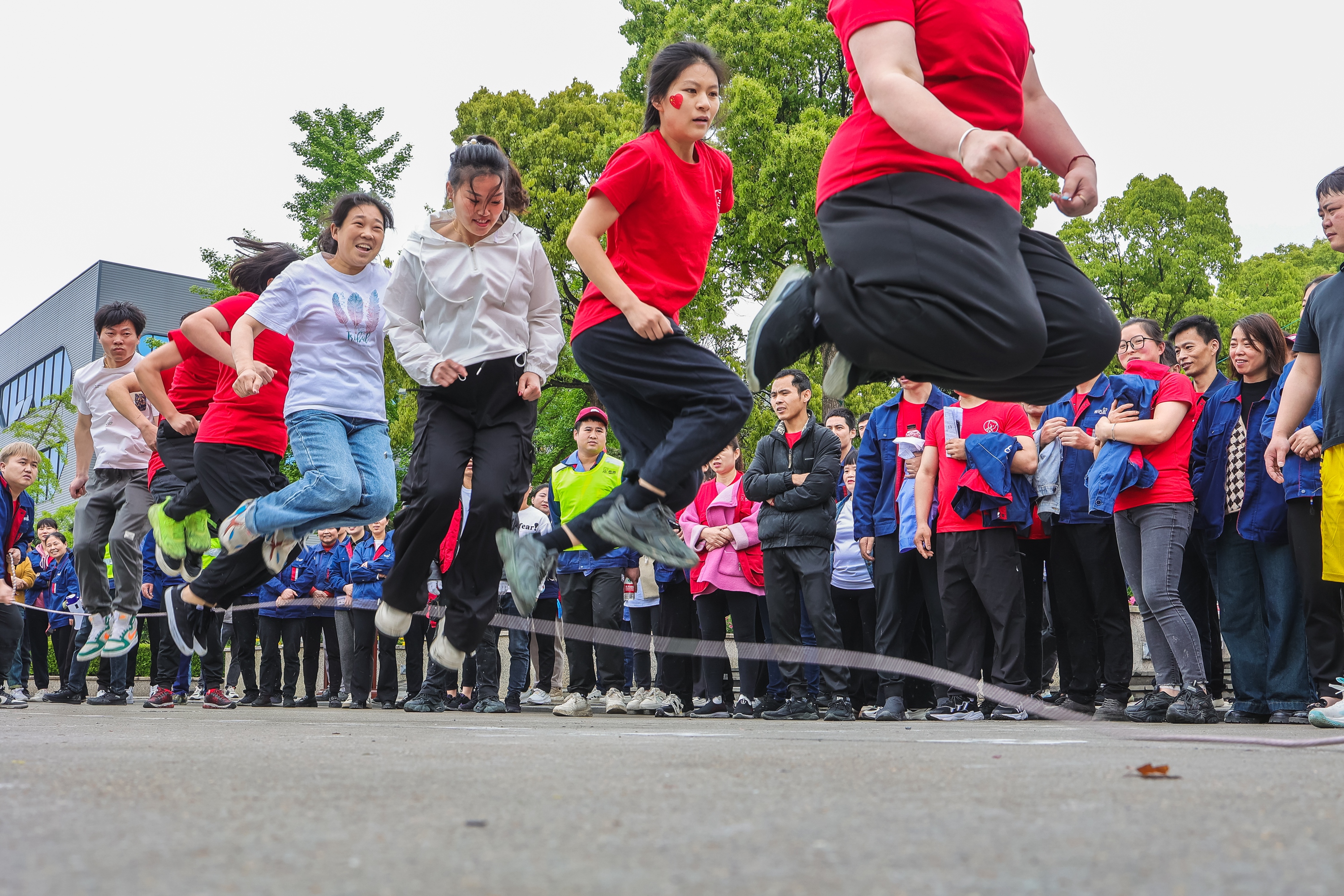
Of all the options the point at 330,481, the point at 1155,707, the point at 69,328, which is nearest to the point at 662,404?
the point at 330,481

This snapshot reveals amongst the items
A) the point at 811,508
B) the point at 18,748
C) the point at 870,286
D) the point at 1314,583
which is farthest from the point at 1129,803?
the point at 811,508

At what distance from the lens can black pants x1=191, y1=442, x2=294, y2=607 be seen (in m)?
5.40

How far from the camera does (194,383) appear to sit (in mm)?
6707

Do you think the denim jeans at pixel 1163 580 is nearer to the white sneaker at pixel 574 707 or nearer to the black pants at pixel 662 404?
the black pants at pixel 662 404

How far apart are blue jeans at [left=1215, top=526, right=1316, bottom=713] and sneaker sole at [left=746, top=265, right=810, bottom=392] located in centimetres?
367

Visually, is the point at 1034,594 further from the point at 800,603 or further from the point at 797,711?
the point at 797,711

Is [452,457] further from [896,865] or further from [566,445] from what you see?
[566,445]

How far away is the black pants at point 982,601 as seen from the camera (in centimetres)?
654

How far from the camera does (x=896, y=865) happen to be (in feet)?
4.62

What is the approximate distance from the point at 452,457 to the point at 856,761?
275cm

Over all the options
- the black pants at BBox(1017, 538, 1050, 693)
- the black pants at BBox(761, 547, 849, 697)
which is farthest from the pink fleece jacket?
the black pants at BBox(1017, 538, 1050, 693)

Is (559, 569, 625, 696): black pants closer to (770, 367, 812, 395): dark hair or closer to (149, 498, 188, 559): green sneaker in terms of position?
(770, 367, 812, 395): dark hair

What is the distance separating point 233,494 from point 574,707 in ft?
10.2

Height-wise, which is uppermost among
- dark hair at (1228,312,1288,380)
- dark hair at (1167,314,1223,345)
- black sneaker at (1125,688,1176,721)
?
dark hair at (1167,314,1223,345)
